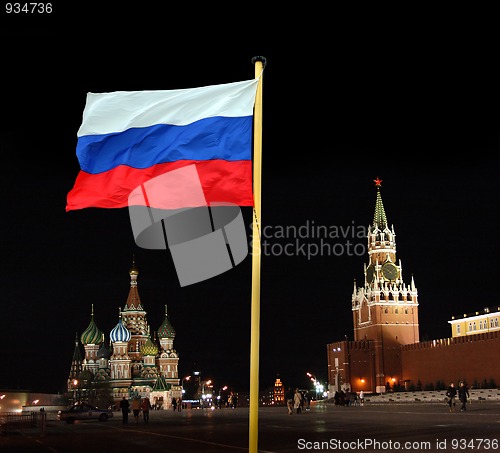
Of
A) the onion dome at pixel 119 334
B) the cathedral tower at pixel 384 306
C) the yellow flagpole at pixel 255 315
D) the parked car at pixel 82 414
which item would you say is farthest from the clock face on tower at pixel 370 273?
the yellow flagpole at pixel 255 315

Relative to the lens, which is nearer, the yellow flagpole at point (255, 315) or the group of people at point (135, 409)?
the yellow flagpole at point (255, 315)

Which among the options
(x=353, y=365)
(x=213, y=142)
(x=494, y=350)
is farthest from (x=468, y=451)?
(x=353, y=365)

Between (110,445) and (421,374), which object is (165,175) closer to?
(110,445)

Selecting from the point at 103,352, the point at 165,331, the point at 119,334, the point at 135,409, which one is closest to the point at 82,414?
the point at 135,409

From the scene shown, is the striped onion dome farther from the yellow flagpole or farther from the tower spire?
the yellow flagpole

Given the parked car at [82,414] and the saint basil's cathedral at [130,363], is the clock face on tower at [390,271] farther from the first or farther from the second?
the parked car at [82,414]

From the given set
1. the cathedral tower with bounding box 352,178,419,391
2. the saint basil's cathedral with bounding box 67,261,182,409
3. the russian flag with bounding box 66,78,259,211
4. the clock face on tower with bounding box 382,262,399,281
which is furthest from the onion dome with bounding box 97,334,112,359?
the russian flag with bounding box 66,78,259,211

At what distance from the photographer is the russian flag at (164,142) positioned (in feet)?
25.4

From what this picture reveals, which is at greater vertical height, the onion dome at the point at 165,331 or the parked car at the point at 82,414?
the onion dome at the point at 165,331

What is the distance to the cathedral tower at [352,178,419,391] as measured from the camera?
285 ft

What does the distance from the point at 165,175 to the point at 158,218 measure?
753 millimetres

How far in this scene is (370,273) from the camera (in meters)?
96.7

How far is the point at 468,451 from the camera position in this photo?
11578 millimetres

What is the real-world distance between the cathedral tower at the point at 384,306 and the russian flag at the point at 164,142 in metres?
80.3
